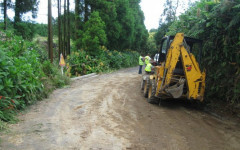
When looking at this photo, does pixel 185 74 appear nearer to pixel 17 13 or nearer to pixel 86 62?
pixel 86 62

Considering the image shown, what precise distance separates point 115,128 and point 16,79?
3294mm

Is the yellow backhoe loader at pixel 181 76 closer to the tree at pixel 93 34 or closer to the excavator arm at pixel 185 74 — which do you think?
the excavator arm at pixel 185 74

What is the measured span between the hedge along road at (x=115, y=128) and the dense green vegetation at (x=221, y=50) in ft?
3.49

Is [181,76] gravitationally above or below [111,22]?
below

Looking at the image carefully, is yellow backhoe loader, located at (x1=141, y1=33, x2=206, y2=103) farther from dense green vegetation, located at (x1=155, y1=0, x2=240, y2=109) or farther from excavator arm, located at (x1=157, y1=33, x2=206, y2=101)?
dense green vegetation, located at (x1=155, y1=0, x2=240, y2=109)

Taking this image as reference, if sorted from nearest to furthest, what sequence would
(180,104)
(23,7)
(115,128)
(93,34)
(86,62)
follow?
1. (115,128)
2. (180,104)
3. (86,62)
4. (93,34)
5. (23,7)

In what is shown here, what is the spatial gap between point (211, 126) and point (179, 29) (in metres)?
6.85

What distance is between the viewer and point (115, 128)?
5.08 m

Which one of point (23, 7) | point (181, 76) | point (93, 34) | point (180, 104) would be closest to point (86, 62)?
point (93, 34)

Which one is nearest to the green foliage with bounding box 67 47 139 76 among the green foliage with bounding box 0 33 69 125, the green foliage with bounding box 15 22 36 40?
the green foliage with bounding box 0 33 69 125

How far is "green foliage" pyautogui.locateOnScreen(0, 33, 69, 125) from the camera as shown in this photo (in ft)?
17.8

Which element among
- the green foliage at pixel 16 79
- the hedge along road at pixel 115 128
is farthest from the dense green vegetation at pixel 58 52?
the hedge along road at pixel 115 128

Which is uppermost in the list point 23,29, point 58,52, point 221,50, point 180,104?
point 23,29

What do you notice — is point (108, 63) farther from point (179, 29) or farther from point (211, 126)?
point (211, 126)
